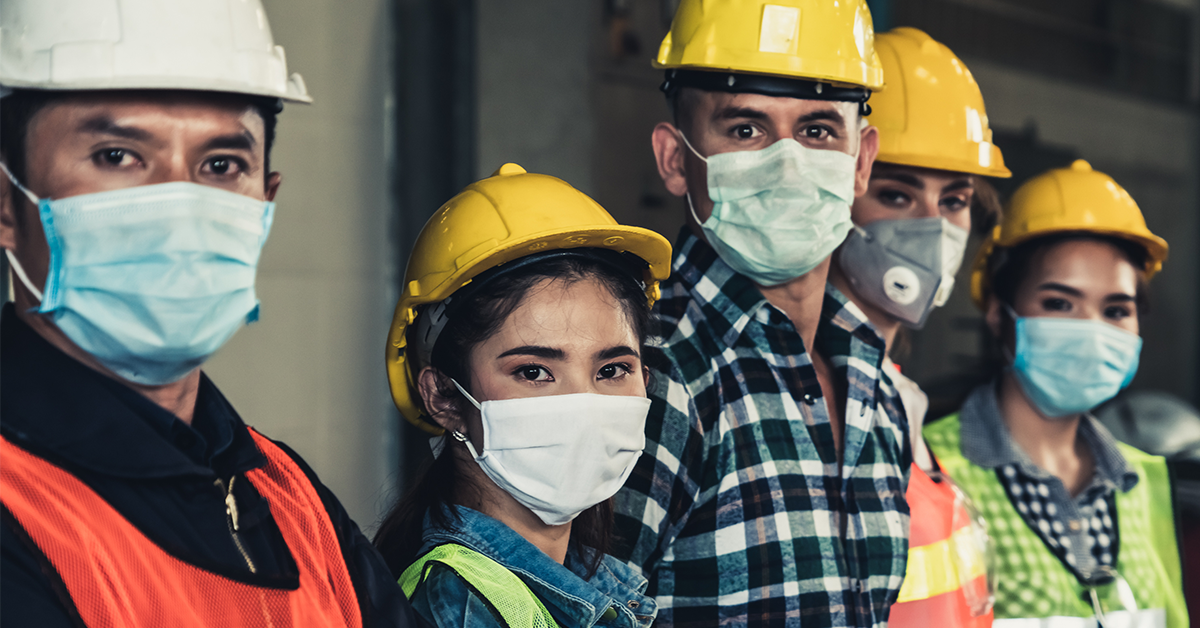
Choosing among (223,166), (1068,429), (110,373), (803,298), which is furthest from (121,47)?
(1068,429)

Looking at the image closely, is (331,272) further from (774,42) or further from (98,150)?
(98,150)

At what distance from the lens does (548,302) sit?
179 cm

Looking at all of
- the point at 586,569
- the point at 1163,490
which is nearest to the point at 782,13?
the point at 586,569

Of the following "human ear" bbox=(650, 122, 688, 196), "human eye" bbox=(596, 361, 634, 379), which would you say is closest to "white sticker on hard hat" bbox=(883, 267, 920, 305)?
"human ear" bbox=(650, 122, 688, 196)

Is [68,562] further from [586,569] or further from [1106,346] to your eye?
[1106,346]

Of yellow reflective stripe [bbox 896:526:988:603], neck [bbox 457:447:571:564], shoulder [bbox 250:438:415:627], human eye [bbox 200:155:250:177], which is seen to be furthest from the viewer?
yellow reflective stripe [bbox 896:526:988:603]

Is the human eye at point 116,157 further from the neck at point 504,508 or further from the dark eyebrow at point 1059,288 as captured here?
the dark eyebrow at point 1059,288

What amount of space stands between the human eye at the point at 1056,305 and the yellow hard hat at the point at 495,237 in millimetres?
1545

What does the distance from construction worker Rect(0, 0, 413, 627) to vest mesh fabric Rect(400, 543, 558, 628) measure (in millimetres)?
279

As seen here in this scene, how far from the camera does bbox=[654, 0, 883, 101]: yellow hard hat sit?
2143 millimetres

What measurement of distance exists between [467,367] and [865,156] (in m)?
1.19

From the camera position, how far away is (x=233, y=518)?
1.39 meters

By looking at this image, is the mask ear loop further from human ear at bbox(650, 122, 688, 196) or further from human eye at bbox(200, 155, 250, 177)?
human ear at bbox(650, 122, 688, 196)

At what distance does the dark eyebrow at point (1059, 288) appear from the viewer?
2945mm
